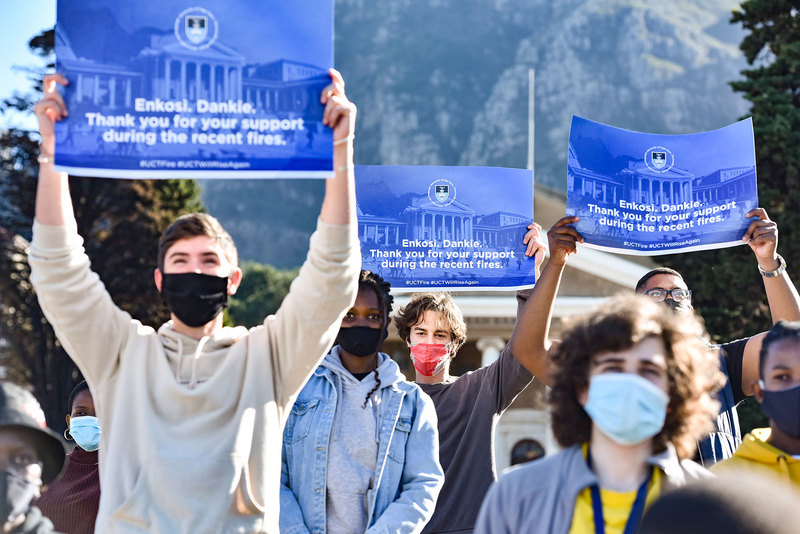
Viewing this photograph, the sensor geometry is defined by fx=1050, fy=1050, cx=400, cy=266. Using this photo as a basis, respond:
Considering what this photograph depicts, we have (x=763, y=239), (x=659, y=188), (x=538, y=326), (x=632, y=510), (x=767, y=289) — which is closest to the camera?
(x=632, y=510)

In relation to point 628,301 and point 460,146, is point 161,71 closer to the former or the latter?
point 628,301

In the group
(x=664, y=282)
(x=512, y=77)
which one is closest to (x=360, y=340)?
(x=664, y=282)

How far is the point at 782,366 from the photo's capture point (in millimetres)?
3453

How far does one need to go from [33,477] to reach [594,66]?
412 feet

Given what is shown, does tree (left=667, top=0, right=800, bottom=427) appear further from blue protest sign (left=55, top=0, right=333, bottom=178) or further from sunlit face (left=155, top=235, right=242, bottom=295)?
sunlit face (left=155, top=235, right=242, bottom=295)

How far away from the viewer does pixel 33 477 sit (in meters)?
3.27

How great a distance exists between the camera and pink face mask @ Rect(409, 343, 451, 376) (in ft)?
17.0

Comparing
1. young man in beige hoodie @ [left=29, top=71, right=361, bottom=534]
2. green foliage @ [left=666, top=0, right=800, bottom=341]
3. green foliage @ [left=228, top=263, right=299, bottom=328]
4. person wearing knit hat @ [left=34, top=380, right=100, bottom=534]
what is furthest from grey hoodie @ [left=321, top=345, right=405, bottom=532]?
green foliage @ [left=228, top=263, right=299, bottom=328]

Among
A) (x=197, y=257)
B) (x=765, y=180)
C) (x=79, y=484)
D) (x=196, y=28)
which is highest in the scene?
(x=765, y=180)

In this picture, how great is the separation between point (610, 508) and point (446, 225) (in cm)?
333

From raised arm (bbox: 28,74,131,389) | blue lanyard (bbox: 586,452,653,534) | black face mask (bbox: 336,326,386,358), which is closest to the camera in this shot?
blue lanyard (bbox: 586,452,653,534)

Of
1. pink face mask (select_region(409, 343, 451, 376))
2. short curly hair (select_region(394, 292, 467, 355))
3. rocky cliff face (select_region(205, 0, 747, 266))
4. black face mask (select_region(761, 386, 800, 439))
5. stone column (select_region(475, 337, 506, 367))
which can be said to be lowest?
stone column (select_region(475, 337, 506, 367))

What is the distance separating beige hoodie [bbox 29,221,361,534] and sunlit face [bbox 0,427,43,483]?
21 centimetres

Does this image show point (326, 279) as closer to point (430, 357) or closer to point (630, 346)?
point (630, 346)
